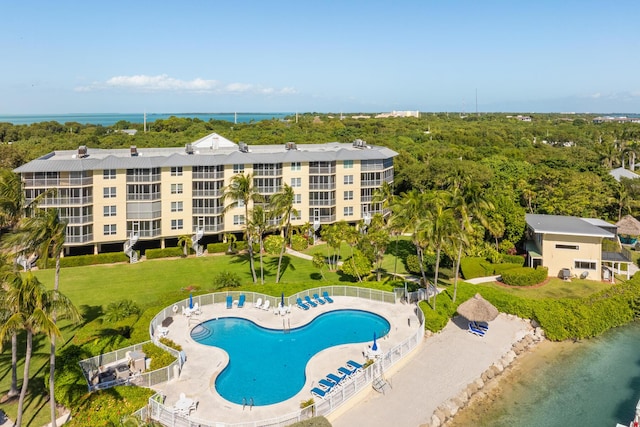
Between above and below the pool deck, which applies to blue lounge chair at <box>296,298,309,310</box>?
above

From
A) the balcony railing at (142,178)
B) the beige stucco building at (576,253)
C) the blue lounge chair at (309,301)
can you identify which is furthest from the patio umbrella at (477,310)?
the balcony railing at (142,178)

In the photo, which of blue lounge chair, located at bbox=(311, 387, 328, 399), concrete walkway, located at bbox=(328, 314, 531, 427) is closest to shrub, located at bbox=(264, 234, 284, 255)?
concrete walkway, located at bbox=(328, 314, 531, 427)

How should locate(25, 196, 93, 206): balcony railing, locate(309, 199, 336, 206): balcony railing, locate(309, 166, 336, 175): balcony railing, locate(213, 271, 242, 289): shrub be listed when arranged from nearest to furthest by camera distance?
locate(213, 271, 242, 289): shrub, locate(25, 196, 93, 206): balcony railing, locate(309, 166, 336, 175): balcony railing, locate(309, 199, 336, 206): balcony railing

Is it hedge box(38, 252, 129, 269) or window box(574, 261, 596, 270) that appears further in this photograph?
hedge box(38, 252, 129, 269)

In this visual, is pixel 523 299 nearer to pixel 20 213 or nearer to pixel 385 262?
pixel 385 262

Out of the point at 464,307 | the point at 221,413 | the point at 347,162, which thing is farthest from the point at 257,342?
the point at 347,162

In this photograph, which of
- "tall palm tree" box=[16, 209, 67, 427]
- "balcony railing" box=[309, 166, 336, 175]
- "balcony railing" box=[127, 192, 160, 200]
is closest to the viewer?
"tall palm tree" box=[16, 209, 67, 427]

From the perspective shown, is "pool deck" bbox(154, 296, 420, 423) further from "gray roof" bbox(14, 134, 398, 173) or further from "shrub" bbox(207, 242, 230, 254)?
"gray roof" bbox(14, 134, 398, 173)
